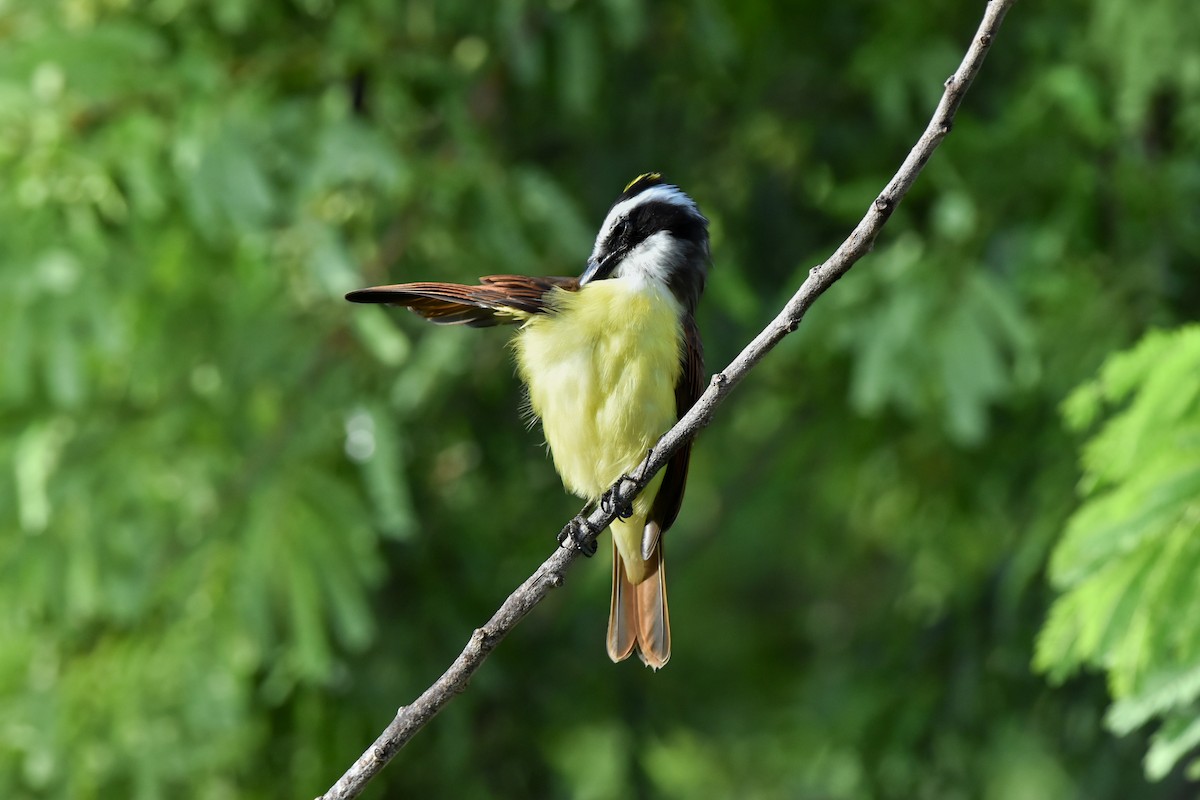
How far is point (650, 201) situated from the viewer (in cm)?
332

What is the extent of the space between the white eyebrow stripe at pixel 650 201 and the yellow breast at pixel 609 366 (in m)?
0.18

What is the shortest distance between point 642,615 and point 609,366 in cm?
71

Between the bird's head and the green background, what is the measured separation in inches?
66.1

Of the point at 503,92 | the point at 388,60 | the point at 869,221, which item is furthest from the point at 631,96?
the point at 869,221

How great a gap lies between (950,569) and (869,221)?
13.5ft

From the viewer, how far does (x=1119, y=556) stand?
126 inches

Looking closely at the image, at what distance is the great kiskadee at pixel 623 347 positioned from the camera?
123 inches

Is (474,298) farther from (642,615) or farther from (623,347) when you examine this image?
(642,615)

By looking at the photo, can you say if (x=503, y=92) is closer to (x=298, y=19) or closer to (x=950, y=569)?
(x=298, y=19)

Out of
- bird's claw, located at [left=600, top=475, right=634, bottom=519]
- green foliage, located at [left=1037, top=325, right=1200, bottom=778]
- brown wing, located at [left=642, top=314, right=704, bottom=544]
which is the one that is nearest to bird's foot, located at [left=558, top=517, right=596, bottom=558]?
bird's claw, located at [left=600, top=475, right=634, bottom=519]

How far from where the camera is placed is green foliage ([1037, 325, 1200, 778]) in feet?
10.2

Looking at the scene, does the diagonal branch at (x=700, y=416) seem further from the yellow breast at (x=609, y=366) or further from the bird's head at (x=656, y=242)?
the bird's head at (x=656, y=242)

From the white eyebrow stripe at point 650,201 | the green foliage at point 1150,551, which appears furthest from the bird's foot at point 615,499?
the green foliage at point 1150,551

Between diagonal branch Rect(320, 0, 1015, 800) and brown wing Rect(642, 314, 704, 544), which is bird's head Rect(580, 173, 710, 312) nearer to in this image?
brown wing Rect(642, 314, 704, 544)
